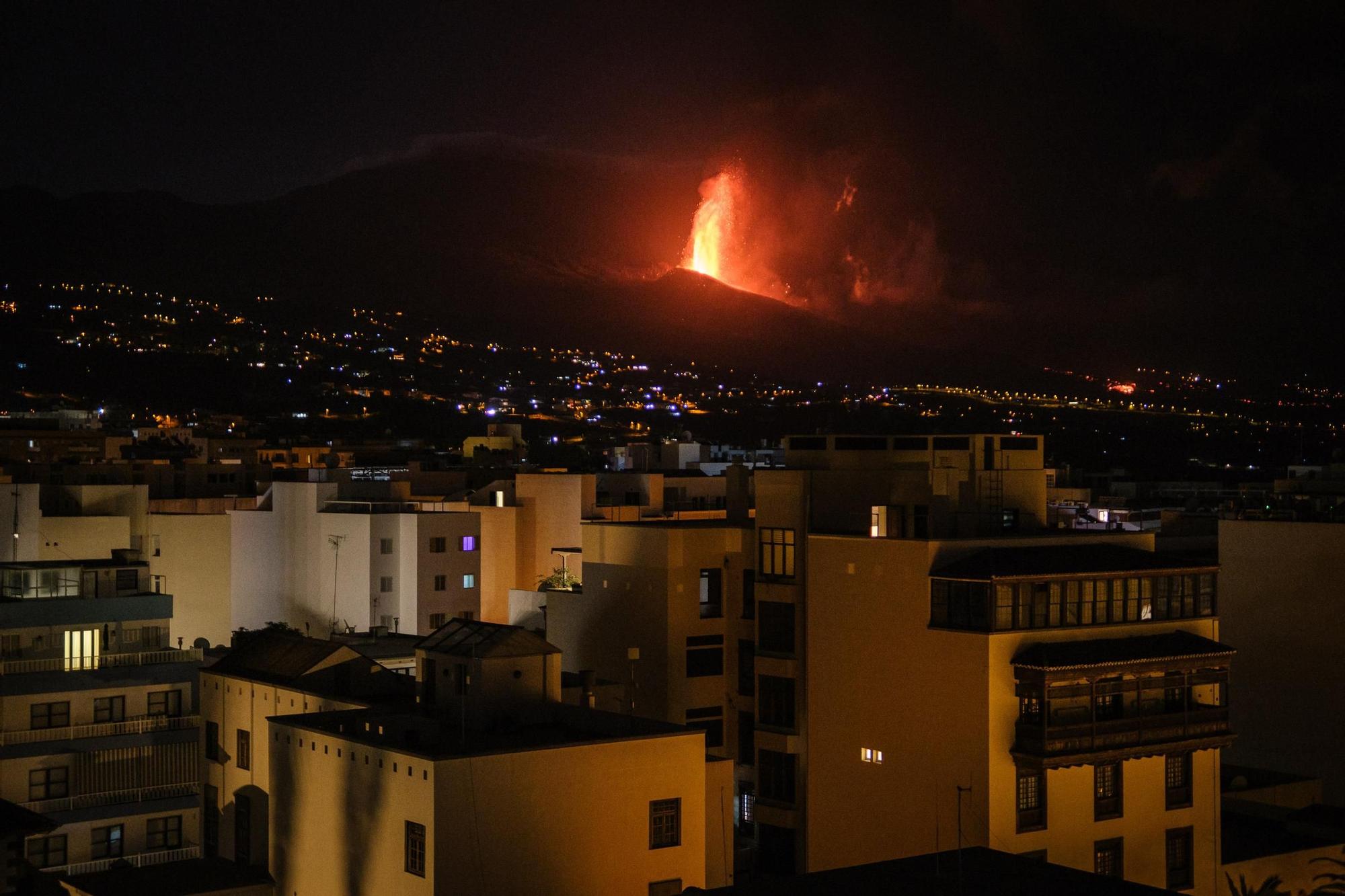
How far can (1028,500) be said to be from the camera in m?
31.9

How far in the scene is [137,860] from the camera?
3111cm

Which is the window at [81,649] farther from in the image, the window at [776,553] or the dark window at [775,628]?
the window at [776,553]

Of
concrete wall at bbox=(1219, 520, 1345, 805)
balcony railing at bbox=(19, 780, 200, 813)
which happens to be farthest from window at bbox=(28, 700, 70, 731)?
concrete wall at bbox=(1219, 520, 1345, 805)

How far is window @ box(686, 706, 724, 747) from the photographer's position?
3232 centimetres

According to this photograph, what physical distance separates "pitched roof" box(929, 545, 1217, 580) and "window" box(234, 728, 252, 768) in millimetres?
12294

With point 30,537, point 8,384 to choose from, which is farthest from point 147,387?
point 30,537

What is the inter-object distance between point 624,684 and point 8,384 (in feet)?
308

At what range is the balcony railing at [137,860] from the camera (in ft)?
99.2

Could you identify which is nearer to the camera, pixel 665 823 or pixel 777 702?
pixel 665 823

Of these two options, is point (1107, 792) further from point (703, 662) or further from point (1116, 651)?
point (703, 662)

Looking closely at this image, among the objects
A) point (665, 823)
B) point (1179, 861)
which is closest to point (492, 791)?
point (665, 823)

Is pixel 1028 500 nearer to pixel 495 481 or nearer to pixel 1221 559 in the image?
pixel 1221 559

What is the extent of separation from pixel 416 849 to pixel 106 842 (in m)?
12.8

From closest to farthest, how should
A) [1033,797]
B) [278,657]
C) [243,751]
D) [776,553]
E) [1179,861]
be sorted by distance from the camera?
1. [1033,797]
2. [1179,861]
3. [243,751]
4. [278,657]
5. [776,553]
